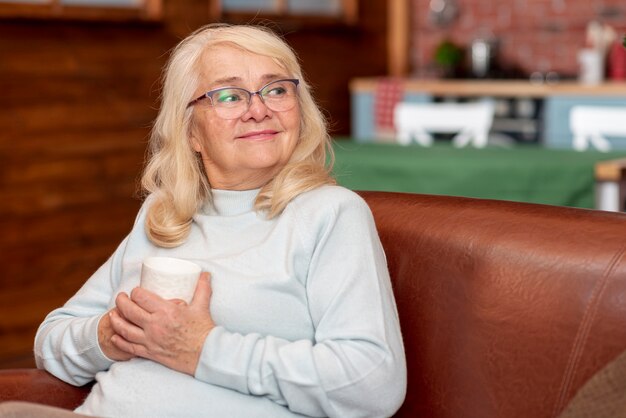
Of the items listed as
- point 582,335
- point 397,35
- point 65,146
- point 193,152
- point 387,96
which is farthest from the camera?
point 397,35

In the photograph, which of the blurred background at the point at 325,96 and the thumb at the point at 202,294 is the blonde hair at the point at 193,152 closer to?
the thumb at the point at 202,294

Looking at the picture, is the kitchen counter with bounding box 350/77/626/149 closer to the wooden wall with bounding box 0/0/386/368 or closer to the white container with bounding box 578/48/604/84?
the white container with bounding box 578/48/604/84

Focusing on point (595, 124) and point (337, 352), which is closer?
point (337, 352)

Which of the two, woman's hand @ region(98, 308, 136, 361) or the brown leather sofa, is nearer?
the brown leather sofa

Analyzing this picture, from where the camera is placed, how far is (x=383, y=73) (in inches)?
247

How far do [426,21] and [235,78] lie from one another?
4.90 m

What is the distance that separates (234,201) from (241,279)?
0.59 feet

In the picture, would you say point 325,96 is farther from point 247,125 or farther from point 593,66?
point 247,125

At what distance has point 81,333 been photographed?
5.64ft

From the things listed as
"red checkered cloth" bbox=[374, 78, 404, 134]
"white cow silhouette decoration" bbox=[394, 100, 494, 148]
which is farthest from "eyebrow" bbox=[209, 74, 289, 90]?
"red checkered cloth" bbox=[374, 78, 404, 134]

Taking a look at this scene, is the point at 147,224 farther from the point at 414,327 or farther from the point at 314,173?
the point at 414,327

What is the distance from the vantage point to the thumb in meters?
1.55

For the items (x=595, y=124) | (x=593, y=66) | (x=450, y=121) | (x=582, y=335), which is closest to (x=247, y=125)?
(x=582, y=335)

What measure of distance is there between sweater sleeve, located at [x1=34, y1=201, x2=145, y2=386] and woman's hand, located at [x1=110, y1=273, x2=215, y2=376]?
141mm
